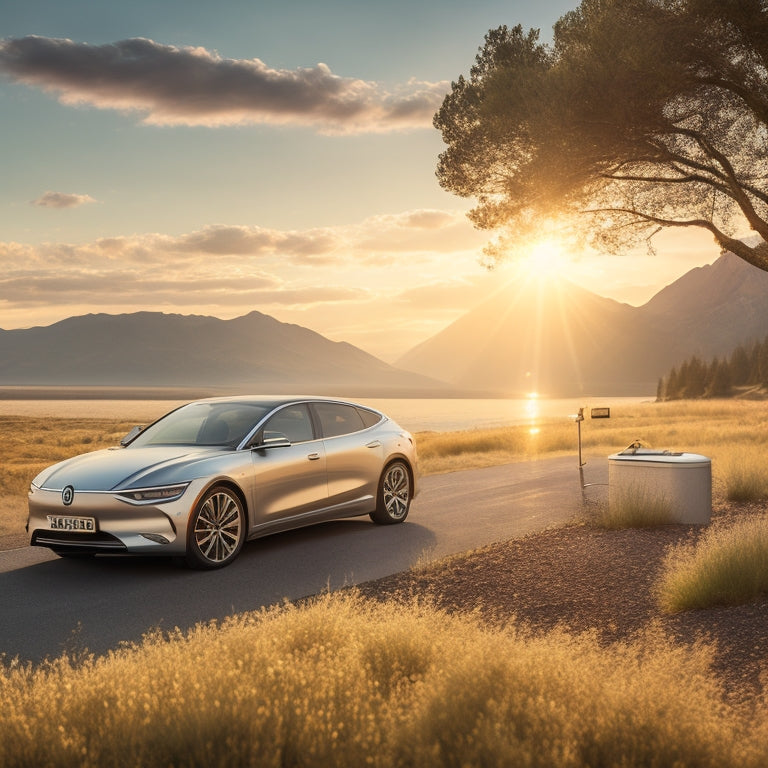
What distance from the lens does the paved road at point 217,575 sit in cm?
692

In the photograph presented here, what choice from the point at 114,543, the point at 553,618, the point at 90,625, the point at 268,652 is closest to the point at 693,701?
the point at 268,652

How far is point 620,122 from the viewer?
16484 mm

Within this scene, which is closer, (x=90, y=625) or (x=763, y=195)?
(x=90, y=625)

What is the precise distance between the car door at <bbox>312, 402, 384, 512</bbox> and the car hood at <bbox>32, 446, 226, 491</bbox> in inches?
66.2

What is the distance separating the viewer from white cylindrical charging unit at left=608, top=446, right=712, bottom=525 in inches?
438

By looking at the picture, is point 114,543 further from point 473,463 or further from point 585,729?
point 473,463

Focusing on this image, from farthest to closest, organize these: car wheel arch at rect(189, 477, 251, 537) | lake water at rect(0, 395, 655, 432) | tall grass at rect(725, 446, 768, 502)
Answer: lake water at rect(0, 395, 655, 432), tall grass at rect(725, 446, 768, 502), car wheel arch at rect(189, 477, 251, 537)

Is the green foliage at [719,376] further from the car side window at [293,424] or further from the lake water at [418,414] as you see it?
the car side window at [293,424]

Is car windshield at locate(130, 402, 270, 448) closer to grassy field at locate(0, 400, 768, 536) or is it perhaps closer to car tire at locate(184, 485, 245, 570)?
car tire at locate(184, 485, 245, 570)

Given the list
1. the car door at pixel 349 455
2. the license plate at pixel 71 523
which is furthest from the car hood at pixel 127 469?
the car door at pixel 349 455

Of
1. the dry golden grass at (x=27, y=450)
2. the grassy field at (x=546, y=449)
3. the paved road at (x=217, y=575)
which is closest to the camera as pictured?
the paved road at (x=217, y=575)

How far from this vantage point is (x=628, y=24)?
15.5 meters

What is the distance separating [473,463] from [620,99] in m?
10.7

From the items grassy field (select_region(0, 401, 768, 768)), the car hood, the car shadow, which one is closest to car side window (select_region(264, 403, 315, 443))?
the car hood
